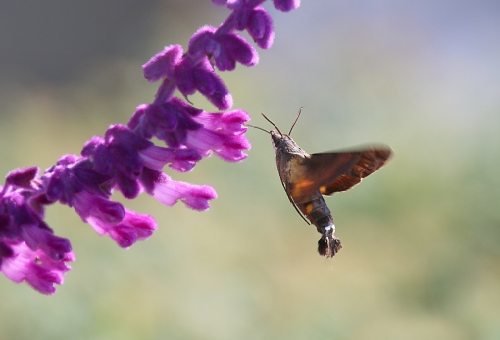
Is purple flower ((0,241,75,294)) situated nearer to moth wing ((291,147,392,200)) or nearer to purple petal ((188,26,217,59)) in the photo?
purple petal ((188,26,217,59))

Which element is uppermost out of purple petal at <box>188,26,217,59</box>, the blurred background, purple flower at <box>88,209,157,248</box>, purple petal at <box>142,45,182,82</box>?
the blurred background

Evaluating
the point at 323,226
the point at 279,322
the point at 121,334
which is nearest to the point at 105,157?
the point at 323,226

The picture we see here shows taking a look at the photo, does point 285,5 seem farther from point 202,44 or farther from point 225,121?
point 225,121

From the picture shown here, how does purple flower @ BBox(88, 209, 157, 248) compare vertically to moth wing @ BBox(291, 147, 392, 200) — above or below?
below

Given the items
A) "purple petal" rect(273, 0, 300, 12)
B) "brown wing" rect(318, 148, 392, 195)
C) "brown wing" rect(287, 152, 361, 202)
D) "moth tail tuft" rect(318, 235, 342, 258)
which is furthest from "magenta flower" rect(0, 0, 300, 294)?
"moth tail tuft" rect(318, 235, 342, 258)

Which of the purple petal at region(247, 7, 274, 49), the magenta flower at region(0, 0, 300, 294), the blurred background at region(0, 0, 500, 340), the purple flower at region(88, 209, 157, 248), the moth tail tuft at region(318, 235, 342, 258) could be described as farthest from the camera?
the blurred background at region(0, 0, 500, 340)

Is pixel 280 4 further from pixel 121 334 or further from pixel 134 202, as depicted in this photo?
pixel 134 202

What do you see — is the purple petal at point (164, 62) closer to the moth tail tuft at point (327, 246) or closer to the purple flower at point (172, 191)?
the purple flower at point (172, 191)

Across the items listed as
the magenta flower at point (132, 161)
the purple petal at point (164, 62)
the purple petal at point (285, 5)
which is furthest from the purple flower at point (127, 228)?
the purple petal at point (285, 5)
